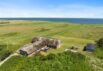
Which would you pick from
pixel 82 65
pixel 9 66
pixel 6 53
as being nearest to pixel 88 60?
pixel 82 65

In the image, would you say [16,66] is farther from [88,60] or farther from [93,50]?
[93,50]

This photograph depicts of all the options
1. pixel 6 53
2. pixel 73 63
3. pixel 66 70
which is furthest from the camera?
pixel 6 53

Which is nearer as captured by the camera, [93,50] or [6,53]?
[93,50]

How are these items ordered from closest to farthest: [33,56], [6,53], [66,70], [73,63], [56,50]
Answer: [66,70]
[73,63]
[33,56]
[56,50]
[6,53]

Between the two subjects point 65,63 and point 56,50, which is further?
point 56,50

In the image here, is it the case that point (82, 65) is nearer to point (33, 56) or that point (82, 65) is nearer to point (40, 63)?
point (40, 63)

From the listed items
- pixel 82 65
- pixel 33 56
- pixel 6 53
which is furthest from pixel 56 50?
pixel 6 53

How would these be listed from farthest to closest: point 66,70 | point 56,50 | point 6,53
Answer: point 6,53 < point 56,50 < point 66,70

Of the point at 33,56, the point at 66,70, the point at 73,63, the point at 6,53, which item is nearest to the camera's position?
the point at 66,70
